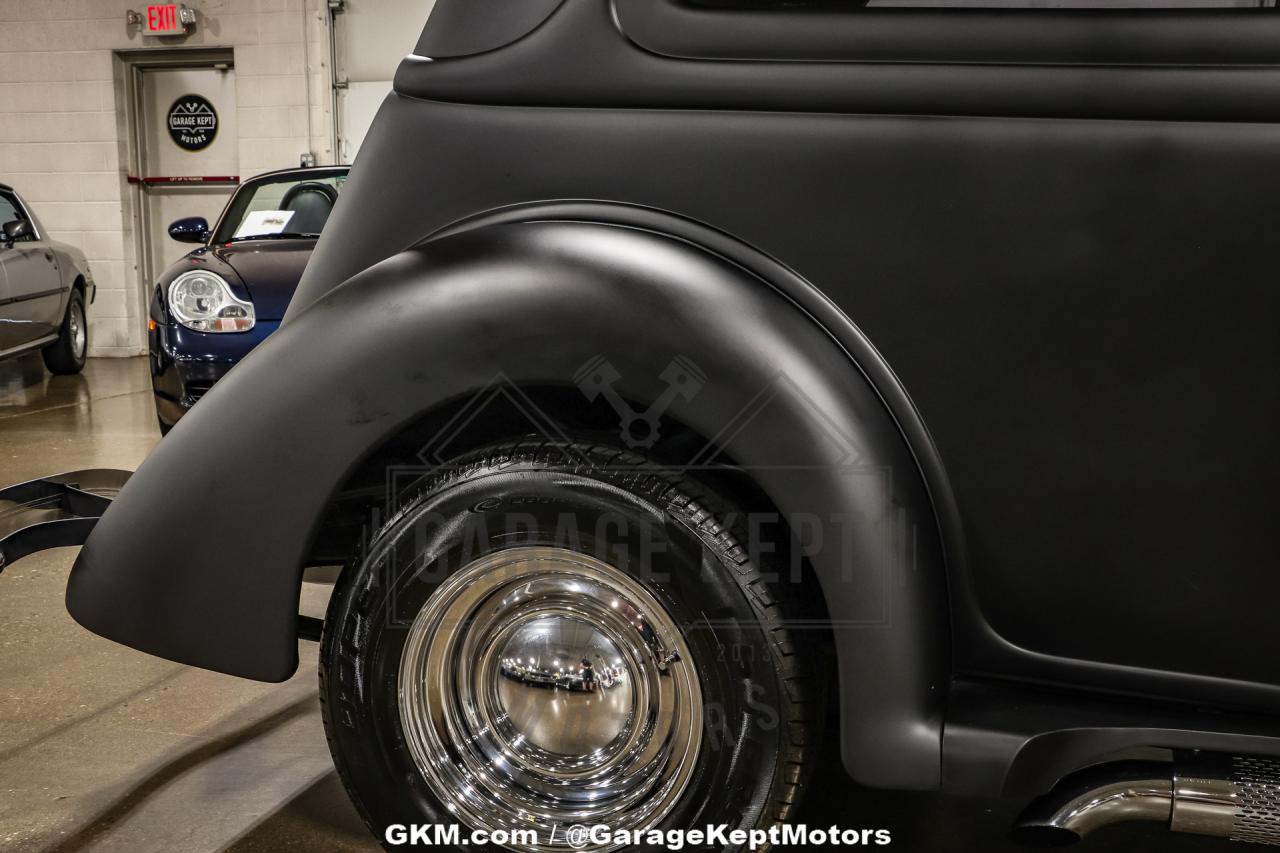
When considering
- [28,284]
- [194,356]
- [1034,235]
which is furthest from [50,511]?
[28,284]

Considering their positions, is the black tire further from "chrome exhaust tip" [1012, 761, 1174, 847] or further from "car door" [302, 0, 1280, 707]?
"chrome exhaust tip" [1012, 761, 1174, 847]

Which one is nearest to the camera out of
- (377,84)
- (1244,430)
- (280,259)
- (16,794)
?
(1244,430)

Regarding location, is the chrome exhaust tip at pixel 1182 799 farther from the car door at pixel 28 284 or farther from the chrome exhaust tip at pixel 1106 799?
the car door at pixel 28 284

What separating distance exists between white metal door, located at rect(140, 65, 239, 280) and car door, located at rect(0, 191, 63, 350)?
2.49 metres

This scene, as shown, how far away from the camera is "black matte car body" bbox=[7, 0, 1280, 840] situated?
3.10 ft

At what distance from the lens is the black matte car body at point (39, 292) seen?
563 centimetres

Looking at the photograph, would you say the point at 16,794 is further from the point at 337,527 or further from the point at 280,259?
the point at 280,259

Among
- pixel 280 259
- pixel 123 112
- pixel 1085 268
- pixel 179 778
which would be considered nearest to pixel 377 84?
pixel 123 112

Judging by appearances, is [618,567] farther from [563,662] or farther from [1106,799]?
[1106,799]

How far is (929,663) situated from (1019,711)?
0.12m

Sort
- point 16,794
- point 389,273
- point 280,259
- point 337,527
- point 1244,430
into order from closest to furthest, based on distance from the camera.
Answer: point 1244,430 → point 389,273 → point 337,527 → point 16,794 → point 280,259

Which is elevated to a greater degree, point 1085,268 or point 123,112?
point 123,112

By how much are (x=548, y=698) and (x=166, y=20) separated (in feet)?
28.3

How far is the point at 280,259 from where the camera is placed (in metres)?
3.67
